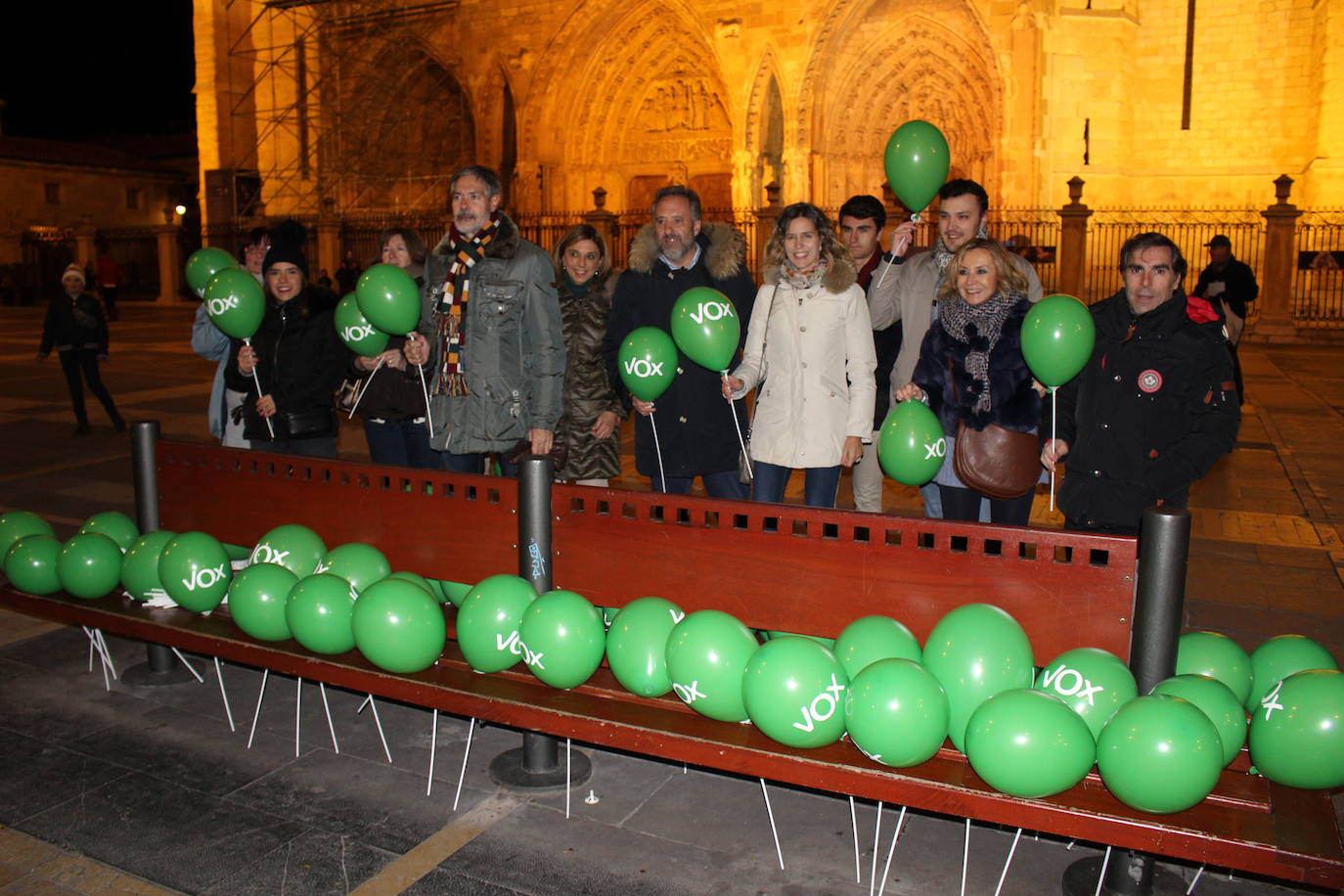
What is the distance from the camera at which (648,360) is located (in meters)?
4.43

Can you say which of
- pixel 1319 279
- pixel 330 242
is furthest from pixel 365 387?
pixel 330 242

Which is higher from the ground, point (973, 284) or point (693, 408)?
point (973, 284)

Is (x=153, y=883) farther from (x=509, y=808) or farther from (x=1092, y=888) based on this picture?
(x=1092, y=888)

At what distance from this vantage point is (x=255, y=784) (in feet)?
11.6

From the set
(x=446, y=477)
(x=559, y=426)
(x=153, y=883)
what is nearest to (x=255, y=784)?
(x=153, y=883)

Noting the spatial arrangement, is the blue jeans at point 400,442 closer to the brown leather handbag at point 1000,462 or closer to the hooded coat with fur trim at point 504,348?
the hooded coat with fur trim at point 504,348

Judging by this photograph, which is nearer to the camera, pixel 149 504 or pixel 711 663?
pixel 711 663

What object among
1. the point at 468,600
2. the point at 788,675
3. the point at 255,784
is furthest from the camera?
the point at 255,784

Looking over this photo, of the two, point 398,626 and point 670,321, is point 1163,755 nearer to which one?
point 398,626

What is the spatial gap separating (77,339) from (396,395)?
309 inches

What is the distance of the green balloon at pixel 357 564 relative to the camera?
3.66 meters

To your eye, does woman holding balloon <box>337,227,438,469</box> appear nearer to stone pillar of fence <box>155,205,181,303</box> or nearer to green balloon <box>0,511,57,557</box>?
green balloon <box>0,511,57,557</box>

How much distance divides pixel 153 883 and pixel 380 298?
253 cm

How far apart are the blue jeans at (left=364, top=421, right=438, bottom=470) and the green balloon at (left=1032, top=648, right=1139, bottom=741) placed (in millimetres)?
3595
